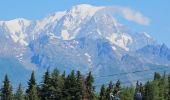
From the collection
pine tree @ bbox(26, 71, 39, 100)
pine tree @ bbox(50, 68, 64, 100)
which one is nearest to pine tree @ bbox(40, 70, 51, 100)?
pine tree @ bbox(50, 68, 64, 100)

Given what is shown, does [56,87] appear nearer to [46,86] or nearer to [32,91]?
[46,86]

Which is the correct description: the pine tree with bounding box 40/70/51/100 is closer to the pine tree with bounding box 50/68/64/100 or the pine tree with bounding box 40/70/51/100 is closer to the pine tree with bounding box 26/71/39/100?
the pine tree with bounding box 50/68/64/100

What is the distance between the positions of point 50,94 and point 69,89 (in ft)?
11.6

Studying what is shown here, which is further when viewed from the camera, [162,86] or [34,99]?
[162,86]

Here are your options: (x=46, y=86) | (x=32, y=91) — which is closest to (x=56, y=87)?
(x=46, y=86)

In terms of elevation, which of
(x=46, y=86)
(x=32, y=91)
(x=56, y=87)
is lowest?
(x=32, y=91)

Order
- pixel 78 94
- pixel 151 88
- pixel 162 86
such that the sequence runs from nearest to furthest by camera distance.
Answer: pixel 78 94, pixel 151 88, pixel 162 86

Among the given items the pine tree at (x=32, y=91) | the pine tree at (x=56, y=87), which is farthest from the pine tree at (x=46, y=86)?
the pine tree at (x=32, y=91)

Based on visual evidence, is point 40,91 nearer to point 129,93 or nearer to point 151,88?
point 151,88

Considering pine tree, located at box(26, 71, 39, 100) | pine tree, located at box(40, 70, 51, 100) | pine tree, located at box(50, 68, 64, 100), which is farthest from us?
pine tree, located at box(26, 71, 39, 100)

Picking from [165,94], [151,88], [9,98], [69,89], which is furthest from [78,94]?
[165,94]

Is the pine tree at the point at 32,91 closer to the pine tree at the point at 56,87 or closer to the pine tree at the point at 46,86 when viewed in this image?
the pine tree at the point at 46,86

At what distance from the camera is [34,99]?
386 feet

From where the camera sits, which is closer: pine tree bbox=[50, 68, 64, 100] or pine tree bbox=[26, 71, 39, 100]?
pine tree bbox=[50, 68, 64, 100]
